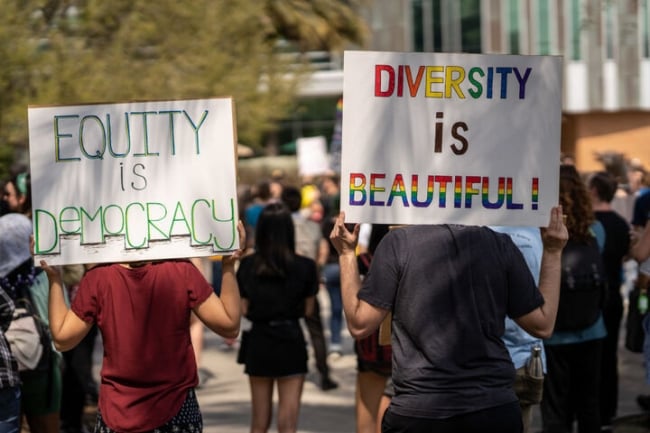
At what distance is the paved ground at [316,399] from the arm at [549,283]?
14.7 ft

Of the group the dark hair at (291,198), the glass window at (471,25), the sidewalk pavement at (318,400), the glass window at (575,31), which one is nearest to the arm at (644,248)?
the sidewalk pavement at (318,400)

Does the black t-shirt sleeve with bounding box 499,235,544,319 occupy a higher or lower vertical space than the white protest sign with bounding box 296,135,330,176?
lower

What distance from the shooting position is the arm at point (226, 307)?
566 cm

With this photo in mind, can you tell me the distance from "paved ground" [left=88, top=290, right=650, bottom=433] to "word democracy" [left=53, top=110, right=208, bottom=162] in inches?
183

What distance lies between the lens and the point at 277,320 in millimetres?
8391

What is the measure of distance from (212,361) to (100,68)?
4.74 metres

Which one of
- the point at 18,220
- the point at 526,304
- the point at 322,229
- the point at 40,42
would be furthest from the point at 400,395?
the point at 40,42

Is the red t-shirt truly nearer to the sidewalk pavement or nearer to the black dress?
the black dress

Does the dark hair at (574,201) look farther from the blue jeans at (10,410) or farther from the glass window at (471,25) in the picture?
the glass window at (471,25)

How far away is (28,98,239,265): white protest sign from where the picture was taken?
5801mm

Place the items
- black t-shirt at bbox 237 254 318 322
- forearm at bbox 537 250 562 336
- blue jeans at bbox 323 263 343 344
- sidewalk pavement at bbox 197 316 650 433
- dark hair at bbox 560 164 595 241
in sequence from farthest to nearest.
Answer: blue jeans at bbox 323 263 343 344 → sidewalk pavement at bbox 197 316 650 433 → black t-shirt at bbox 237 254 318 322 → dark hair at bbox 560 164 595 241 → forearm at bbox 537 250 562 336

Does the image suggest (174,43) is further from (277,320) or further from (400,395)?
(400,395)

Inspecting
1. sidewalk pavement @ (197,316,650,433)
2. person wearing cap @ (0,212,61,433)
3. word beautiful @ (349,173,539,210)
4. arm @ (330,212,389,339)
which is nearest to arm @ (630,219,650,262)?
word beautiful @ (349,173,539,210)

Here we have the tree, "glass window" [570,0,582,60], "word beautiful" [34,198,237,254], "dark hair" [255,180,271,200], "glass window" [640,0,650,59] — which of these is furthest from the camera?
"glass window" [570,0,582,60]
